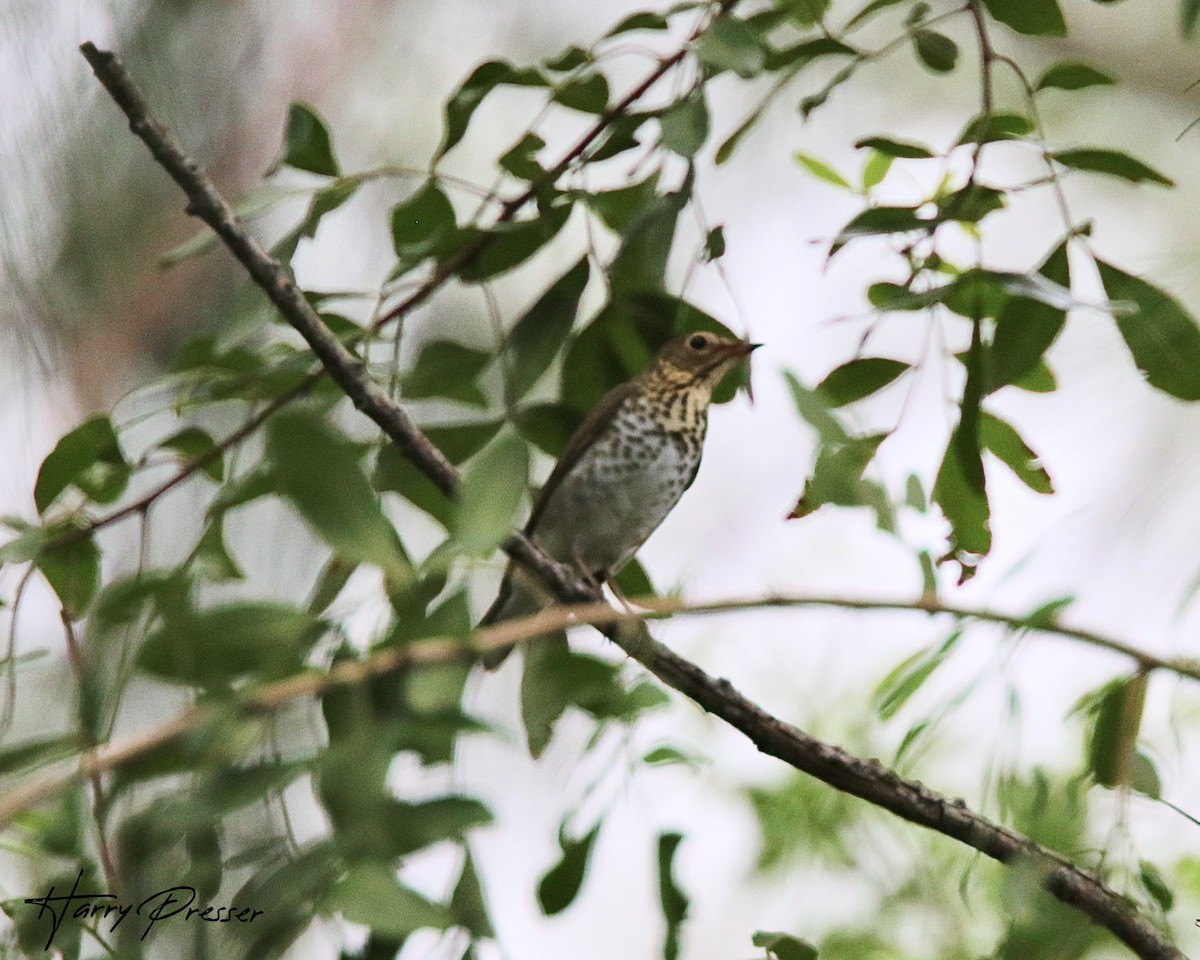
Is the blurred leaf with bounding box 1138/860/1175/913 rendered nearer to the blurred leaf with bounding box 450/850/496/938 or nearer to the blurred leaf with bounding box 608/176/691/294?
the blurred leaf with bounding box 450/850/496/938

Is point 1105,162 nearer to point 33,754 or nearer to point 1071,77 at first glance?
point 1071,77

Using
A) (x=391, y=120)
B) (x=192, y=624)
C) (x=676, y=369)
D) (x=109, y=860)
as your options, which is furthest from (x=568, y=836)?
(x=391, y=120)

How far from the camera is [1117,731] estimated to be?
0.80 m

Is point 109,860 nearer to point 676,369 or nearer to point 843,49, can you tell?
point 843,49

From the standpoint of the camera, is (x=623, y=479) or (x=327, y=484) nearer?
(x=327, y=484)

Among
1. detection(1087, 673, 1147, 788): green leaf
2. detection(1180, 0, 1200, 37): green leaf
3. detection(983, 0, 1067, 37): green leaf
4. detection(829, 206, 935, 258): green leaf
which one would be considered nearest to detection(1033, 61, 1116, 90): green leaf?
detection(983, 0, 1067, 37): green leaf

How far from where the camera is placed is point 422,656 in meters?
0.49

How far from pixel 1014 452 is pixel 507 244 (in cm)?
41

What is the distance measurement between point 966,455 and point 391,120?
5.28 feet

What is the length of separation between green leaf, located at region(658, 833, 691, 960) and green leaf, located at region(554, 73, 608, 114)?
0.54 metres

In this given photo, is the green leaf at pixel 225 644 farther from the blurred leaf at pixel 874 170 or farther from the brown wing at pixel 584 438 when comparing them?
the brown wing at pixel 584 438

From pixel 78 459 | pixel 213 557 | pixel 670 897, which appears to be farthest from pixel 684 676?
pixel 78 459

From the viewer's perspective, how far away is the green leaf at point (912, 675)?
0.73 metres

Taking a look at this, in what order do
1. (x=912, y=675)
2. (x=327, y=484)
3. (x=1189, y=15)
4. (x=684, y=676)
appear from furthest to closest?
(x=684, y=676), (x=912, y=675), (x=1189, y=15), (x=327, y=484)
